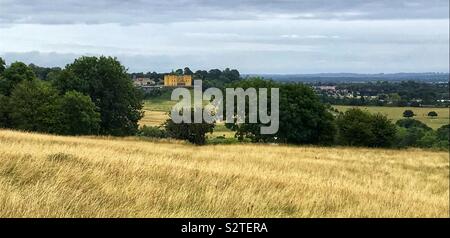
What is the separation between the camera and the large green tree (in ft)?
214

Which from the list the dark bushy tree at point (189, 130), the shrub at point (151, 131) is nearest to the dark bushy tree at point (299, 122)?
the dark bushy tree at point (189, 130)

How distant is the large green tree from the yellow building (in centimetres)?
4500

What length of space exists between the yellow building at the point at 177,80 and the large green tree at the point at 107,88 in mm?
45004

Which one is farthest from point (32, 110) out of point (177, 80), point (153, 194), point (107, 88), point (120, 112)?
point (177, 80)

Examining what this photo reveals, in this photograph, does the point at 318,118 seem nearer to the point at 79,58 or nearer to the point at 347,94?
the point at 79,58

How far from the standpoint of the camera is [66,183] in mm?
8742

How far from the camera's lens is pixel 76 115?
Result: 190 feet

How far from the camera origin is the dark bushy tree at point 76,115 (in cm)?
5700

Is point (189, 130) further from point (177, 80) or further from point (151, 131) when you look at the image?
point (177, 80)

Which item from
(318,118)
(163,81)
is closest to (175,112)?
(318,118)

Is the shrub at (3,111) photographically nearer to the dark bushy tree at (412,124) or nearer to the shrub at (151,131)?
the shrub at (151,131)

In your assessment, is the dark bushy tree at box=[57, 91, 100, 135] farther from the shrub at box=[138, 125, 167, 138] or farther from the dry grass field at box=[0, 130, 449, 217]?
the dry grass field at box=[0, 130, 449, 217]

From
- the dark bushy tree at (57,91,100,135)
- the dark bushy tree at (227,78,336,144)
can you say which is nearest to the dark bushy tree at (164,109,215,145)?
the dark bushy tree at (227,78,336,144)
